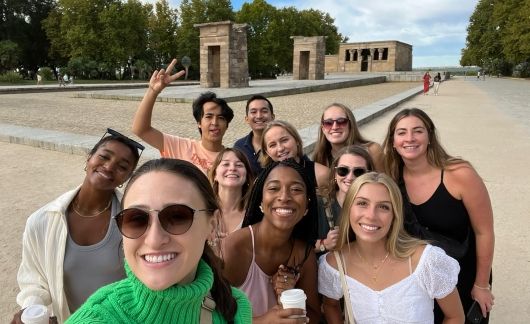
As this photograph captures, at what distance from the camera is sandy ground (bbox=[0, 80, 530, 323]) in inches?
142

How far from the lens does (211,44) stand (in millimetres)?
26250

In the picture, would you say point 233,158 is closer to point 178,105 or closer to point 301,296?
point 301,296

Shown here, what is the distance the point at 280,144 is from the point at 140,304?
7.50ft

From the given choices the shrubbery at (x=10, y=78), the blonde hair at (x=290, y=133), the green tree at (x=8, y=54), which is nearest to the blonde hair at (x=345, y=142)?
the blonde hair at (x=290, y=133)

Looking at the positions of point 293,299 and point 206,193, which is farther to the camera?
point 293,299

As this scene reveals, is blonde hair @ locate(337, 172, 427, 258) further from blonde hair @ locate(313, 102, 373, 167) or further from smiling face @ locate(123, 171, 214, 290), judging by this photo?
blonde hair @ locate(313, 102, 373, 167)

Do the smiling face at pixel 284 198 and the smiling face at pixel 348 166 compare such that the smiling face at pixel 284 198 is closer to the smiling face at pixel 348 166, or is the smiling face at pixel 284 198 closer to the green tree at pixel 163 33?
the smiling face at pixel 348 166

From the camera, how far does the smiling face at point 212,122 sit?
11.8 ft

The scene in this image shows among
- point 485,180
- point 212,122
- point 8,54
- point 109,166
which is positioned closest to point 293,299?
point 109,166

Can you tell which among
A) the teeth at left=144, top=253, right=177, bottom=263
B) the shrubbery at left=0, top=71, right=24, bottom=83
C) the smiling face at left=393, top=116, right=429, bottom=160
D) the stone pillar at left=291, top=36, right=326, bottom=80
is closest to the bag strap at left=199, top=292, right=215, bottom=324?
the teeth at left=144, top=253, right=177, bottom=263

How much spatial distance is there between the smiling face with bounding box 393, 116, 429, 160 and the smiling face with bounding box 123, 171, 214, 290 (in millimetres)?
1700

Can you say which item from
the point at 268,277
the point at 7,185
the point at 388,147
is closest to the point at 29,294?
the point at 268,277

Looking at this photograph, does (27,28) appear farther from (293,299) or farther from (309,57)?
(293,299)

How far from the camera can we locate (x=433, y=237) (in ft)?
7.73
